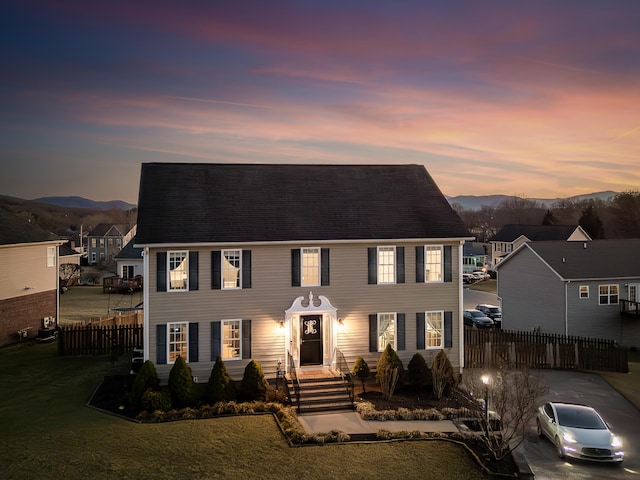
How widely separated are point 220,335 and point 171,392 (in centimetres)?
275

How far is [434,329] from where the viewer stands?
20.5 metres

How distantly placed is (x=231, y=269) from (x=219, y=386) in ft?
14.6

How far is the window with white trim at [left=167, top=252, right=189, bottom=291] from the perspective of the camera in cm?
1848

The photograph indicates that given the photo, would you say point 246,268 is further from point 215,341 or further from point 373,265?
point 373,265

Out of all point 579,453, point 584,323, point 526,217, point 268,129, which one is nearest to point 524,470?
point 579,453

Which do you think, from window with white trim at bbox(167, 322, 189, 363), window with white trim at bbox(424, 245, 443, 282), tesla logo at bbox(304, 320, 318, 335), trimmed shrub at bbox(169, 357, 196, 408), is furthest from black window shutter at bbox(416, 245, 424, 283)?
trimmed shrub at bbox(169, 357, 196, 408)

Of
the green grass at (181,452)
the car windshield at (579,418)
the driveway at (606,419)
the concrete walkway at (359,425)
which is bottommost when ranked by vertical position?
the driveway at (606,419)

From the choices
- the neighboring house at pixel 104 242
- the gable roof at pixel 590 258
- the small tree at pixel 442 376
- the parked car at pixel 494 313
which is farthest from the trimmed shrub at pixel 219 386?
the neighboring house at pixel 104 242

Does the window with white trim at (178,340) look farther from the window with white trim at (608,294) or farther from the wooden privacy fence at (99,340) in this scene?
the window with white trim at (608,294)

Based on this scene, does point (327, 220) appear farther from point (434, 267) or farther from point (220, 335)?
point (220, 335)

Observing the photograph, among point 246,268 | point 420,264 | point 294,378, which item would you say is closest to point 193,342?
point 246,268

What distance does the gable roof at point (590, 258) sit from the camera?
29.5 metres

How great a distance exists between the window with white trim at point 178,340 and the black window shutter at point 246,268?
271cm

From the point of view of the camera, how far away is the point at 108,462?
12500mm
